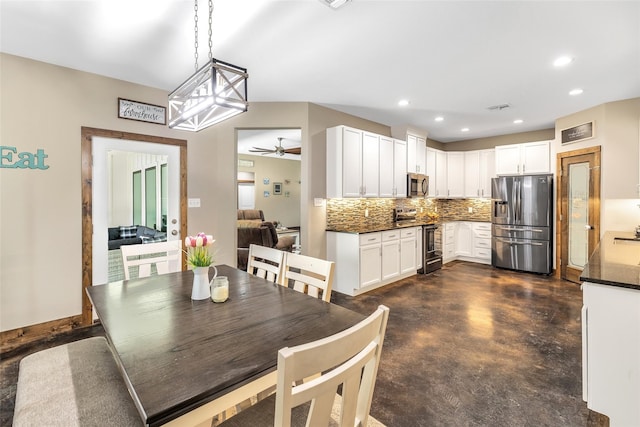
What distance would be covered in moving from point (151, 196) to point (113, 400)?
287cm

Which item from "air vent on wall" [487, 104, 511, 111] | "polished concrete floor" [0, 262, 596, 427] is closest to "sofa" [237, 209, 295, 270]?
"polished concrete floor" [0, 262, 596, 427]

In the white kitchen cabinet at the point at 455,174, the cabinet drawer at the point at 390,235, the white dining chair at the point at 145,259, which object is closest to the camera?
the white dining chair at the point at 145,259

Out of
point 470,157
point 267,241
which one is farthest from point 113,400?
point 470,157

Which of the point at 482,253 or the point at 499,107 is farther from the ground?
the point at 499,107

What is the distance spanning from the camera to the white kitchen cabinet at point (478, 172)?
6.22 meters

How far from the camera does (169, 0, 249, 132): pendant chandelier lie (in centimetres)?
154

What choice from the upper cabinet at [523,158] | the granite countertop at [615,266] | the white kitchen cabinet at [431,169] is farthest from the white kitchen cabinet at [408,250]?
the granite countertop at [615,266]

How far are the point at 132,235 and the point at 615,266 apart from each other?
442 centimetres

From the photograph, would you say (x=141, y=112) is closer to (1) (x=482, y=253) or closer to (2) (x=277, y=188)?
(2) (x=277, y=188)

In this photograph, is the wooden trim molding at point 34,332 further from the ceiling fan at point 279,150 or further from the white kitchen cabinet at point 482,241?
the white kitchen cabinet at point 482,241

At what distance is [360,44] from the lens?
262 cm

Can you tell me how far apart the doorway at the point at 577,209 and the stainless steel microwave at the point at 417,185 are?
2.08 m

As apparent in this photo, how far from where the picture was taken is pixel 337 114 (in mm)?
4578

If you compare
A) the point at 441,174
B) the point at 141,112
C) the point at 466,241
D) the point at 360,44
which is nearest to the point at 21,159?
the point at 141,112
